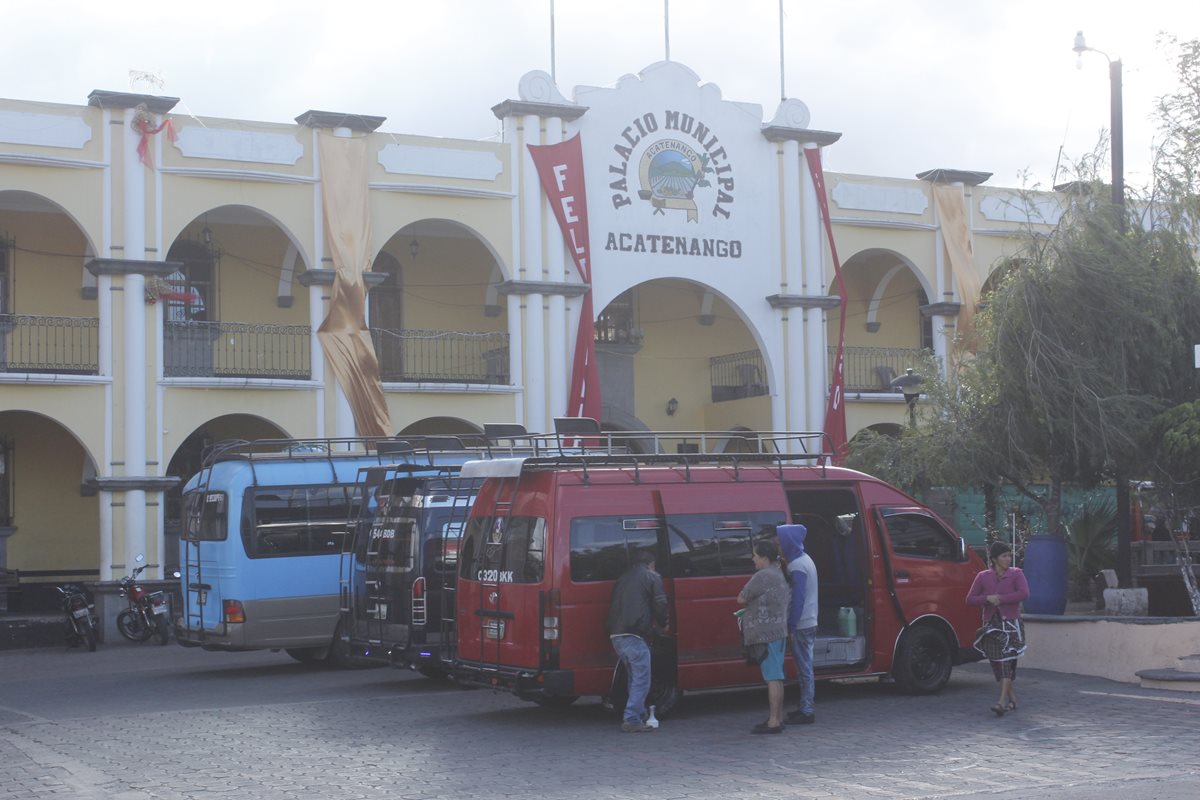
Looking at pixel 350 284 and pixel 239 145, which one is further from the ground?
pixel 239 145

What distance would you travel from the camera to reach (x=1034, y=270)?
17062 millimetres

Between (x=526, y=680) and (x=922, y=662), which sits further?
(x=922, y=662)

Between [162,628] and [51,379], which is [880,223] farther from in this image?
[51,379]

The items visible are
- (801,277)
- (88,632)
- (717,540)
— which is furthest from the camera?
(801,277)

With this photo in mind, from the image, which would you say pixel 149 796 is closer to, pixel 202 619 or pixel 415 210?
pixel 202 619

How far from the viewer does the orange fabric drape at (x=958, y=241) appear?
29656 millimetres

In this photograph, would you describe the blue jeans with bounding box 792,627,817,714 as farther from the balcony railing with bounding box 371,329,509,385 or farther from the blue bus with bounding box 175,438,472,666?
the balcony railing with bounding box 371,329,509,385

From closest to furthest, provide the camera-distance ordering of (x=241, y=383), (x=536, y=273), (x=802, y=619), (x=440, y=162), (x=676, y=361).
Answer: (x=802, y=619) < (x=241, y=383) < (x=440, y=162) < (x=536, y=273) < (x=676, y=361)

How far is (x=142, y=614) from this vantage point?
74.0 ft

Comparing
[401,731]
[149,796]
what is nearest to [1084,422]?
[401,731]

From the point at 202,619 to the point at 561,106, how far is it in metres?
12.0

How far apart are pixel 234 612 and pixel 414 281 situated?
39.6 feet

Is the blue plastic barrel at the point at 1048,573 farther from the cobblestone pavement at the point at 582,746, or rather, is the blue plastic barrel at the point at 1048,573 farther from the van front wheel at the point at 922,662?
the van front wheel at the point at 922,662

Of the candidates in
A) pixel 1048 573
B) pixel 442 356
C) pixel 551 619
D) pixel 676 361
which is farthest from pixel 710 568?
pixel 676 361
